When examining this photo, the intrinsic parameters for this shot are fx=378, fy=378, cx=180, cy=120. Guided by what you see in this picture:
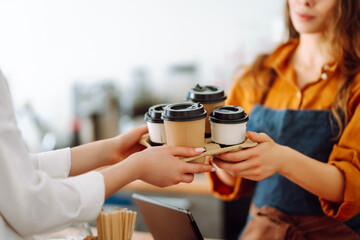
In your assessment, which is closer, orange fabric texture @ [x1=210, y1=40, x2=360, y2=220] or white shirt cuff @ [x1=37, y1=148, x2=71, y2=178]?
white shirt cuff @ [x1=37, y1=148, x2=71, y2=178]

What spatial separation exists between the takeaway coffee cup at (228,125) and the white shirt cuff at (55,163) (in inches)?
15.6

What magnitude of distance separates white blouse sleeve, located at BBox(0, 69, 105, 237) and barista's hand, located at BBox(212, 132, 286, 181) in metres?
0.36

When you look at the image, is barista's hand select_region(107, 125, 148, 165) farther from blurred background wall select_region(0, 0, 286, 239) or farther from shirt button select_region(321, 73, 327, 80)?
blurred background wall select_region(0, 0, 286, 239)

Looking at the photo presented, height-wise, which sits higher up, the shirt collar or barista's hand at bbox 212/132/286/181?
the shirt collar

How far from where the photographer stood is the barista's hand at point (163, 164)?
33.8 inches

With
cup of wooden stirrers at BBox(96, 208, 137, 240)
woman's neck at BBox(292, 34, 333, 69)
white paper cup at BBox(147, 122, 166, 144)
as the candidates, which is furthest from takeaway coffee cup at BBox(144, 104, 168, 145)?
woman's neck at BBox(292, 34, 333, 69)

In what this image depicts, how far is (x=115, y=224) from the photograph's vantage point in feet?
2.80

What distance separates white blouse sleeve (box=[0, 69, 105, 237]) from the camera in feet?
2.30

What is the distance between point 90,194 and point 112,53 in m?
2.01

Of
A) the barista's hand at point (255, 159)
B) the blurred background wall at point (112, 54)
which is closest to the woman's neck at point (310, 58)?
the barista's hand at point (255, 159)

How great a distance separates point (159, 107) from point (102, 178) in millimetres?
272

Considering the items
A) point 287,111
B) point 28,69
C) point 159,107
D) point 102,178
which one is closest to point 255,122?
point 287,111

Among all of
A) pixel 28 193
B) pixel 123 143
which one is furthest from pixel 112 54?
pixel 28 193

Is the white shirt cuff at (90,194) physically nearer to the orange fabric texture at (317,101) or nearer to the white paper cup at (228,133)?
the white paper cup at (228,133)
